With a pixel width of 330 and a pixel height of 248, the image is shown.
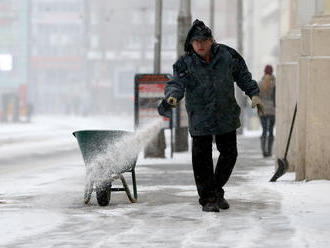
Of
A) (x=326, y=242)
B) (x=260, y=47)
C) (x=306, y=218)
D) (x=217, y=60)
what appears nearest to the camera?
(x=326, y=242)

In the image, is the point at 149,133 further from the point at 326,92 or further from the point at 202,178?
the point at 326,92

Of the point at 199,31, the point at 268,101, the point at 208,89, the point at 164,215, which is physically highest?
the point at 199,31

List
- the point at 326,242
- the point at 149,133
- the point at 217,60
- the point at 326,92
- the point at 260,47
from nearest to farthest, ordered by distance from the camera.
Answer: the point at 326,242 → the point at 217,60 → the point at 149,133 → the point at 326,92 → the point at 260,47

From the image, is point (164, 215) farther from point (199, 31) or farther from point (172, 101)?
point (199, 31)

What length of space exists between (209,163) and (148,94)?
35.1 ft

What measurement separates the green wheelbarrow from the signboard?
384 inches

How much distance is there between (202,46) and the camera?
10.9m

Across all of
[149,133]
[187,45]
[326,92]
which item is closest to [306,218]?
[187,45]

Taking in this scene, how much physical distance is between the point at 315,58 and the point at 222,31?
9993cm

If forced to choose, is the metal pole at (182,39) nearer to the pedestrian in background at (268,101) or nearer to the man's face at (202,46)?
the pedestrian in background at (268,101)

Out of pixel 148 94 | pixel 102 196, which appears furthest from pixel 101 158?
pixel 148 94

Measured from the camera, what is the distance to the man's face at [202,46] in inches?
430

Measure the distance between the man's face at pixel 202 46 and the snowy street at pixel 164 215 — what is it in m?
1.49

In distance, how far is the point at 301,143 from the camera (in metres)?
14.3
